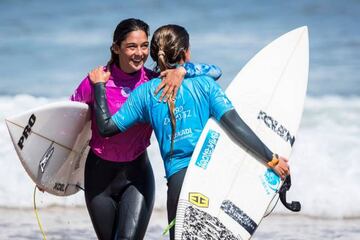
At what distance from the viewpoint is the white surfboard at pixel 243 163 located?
3.98m

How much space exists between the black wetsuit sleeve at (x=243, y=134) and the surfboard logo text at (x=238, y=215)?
0.28m

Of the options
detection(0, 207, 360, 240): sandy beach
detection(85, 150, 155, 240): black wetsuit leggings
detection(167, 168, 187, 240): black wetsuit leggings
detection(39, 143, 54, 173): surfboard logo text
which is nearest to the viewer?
detection(167, 168, 187, 240): black wetsuit leggings

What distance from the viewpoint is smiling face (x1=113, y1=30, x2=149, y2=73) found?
167 inches

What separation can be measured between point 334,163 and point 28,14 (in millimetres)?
11452

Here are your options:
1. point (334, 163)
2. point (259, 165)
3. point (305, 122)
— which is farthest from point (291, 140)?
point (305, 122)

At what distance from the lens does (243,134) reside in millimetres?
3982

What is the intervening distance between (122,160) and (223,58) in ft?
35.9

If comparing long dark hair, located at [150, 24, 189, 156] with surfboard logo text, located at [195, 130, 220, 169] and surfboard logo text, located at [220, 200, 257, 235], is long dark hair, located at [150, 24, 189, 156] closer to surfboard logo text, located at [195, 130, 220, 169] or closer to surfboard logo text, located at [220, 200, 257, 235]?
surfboard logo text, located at [195, 130, 220, 169]

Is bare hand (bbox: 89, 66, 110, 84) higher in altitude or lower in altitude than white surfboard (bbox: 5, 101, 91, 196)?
higher

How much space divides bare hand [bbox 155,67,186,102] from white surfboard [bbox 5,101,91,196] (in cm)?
77

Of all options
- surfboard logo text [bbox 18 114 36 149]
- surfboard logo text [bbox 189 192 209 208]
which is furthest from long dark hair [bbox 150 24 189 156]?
surfboard logo text [bbox 18 114 36 149]

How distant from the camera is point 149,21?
1750cm

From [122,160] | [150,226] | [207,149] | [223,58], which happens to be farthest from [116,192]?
[223,58]

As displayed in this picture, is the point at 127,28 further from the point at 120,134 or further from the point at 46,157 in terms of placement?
the point at 46,157
